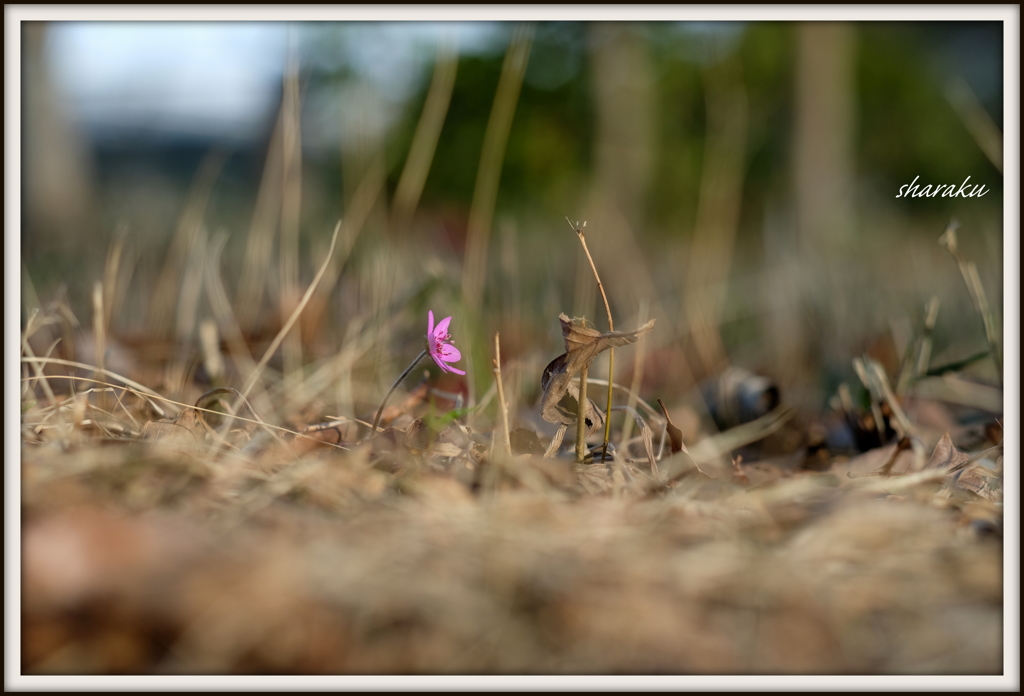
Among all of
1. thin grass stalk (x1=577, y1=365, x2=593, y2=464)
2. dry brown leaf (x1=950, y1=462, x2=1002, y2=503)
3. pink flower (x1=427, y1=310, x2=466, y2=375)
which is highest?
pink flower (x1=427, y1=310, x2=466, y2=375)

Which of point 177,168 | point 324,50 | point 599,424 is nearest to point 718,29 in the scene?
point 599,424

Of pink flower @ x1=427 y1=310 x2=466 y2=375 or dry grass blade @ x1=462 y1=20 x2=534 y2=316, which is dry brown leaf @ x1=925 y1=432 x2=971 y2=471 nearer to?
pink flower @ x1=427 y1=310 x2=466 y2=375

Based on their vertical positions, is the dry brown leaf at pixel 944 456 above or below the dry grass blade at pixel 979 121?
below

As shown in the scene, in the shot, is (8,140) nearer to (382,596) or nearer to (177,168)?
(382,596)

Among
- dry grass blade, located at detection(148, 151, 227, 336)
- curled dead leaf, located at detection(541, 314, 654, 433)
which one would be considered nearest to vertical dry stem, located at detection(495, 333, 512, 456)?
curled dead leaf, located at detection(541, 314, 654, 433)

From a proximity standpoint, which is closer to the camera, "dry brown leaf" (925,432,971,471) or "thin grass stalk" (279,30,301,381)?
"dry brown leaf" (925,432,971,471)

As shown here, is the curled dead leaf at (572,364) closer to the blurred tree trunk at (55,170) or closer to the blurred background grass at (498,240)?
the blurred background grass at (498,240)

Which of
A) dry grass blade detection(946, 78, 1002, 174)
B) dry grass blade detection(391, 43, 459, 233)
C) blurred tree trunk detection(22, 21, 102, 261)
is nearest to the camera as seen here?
dry grass blade detection(946, 78, 1002, 174)

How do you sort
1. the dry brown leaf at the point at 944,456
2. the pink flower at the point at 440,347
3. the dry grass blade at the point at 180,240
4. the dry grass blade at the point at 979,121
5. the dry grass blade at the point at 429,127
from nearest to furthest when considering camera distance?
the pink flower at the point at 440,347 < the dry brown leaf at the point at 944,456 < the dry grass blade at the point at 979,121 < the dry grass blade at the point at 429,127 < the dry grass blade at the point at 180,240

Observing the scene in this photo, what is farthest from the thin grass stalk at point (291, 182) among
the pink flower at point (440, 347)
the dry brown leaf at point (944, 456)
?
the dry brown leaf at point (944, 456)

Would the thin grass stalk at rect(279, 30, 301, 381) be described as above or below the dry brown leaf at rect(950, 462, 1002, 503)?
above

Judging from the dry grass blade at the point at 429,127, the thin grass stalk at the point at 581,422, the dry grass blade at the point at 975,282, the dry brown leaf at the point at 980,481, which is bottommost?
the dry brown leaf at the point at 980,481
